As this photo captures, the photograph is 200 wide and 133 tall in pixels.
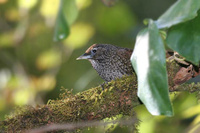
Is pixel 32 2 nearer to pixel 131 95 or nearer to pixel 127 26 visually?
pixel 127 26

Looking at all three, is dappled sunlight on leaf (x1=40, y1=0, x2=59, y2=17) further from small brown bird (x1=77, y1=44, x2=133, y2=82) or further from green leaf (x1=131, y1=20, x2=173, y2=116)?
green leaf (x1=131, y1=20, x2=173, y2=116)

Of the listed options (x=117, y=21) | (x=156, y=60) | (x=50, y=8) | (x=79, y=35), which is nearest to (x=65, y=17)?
(x=156, y=60)

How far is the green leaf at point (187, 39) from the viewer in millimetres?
1187

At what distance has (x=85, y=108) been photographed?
8.12ft

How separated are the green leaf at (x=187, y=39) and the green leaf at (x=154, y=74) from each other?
0.12m

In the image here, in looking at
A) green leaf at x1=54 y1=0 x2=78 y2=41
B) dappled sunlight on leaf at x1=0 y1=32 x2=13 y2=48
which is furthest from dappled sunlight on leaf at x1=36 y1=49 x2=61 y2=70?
green leaf at x1=54 y1=0 x2=78 y2=41

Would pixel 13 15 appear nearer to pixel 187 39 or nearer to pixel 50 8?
pixel 50 8

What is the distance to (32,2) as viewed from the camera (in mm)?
3807

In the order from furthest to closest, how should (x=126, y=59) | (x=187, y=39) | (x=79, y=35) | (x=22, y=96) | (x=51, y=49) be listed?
(x=51, y=49) < (x=79, y=35) < (x=22, y=96) < (x=126, y=59) < (x=187, y=39)

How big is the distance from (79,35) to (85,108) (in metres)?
2.15

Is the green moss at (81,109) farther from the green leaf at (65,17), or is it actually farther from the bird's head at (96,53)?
the bird's head at (96,53)

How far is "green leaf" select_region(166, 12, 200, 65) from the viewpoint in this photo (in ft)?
3.89

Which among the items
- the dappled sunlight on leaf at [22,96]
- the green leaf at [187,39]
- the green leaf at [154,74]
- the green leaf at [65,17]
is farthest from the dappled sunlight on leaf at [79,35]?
the green leaf at [154,74]

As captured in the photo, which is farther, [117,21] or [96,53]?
[117,21]
